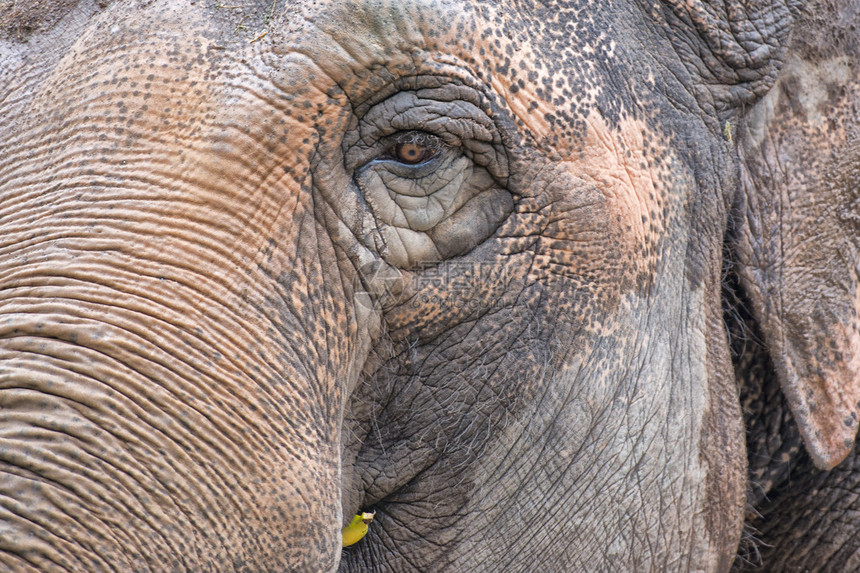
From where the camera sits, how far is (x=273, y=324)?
5.61 ft

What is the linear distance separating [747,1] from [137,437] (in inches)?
64.2

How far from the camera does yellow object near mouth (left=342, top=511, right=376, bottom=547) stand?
207 cm

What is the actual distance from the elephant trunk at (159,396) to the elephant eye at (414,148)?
0.23 metres

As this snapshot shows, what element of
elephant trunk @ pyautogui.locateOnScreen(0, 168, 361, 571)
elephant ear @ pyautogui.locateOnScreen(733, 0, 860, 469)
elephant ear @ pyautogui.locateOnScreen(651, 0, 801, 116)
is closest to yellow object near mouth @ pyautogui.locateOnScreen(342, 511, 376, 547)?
elephant trunk @ pyautogui.locateOnScreen(0, 168, 361, 571)

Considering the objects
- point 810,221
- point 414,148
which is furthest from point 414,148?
point 810,221

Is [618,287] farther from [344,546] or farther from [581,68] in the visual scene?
[344,546]

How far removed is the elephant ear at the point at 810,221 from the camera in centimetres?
224

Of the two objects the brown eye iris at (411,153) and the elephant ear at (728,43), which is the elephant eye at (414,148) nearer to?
the brown eye iris at (411,153)

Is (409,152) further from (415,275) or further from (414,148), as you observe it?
(415,275)

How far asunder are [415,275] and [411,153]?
244mm

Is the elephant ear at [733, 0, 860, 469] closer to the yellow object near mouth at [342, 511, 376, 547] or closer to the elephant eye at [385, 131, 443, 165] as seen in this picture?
the elephant eye at [385, 131, 443, 165]

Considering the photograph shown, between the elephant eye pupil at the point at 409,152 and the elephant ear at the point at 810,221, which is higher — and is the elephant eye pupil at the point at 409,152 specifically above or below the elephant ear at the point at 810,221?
above

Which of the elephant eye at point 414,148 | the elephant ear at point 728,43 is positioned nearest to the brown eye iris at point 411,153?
the elephant eye at point 414,148

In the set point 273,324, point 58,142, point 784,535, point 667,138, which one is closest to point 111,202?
point 58,142
